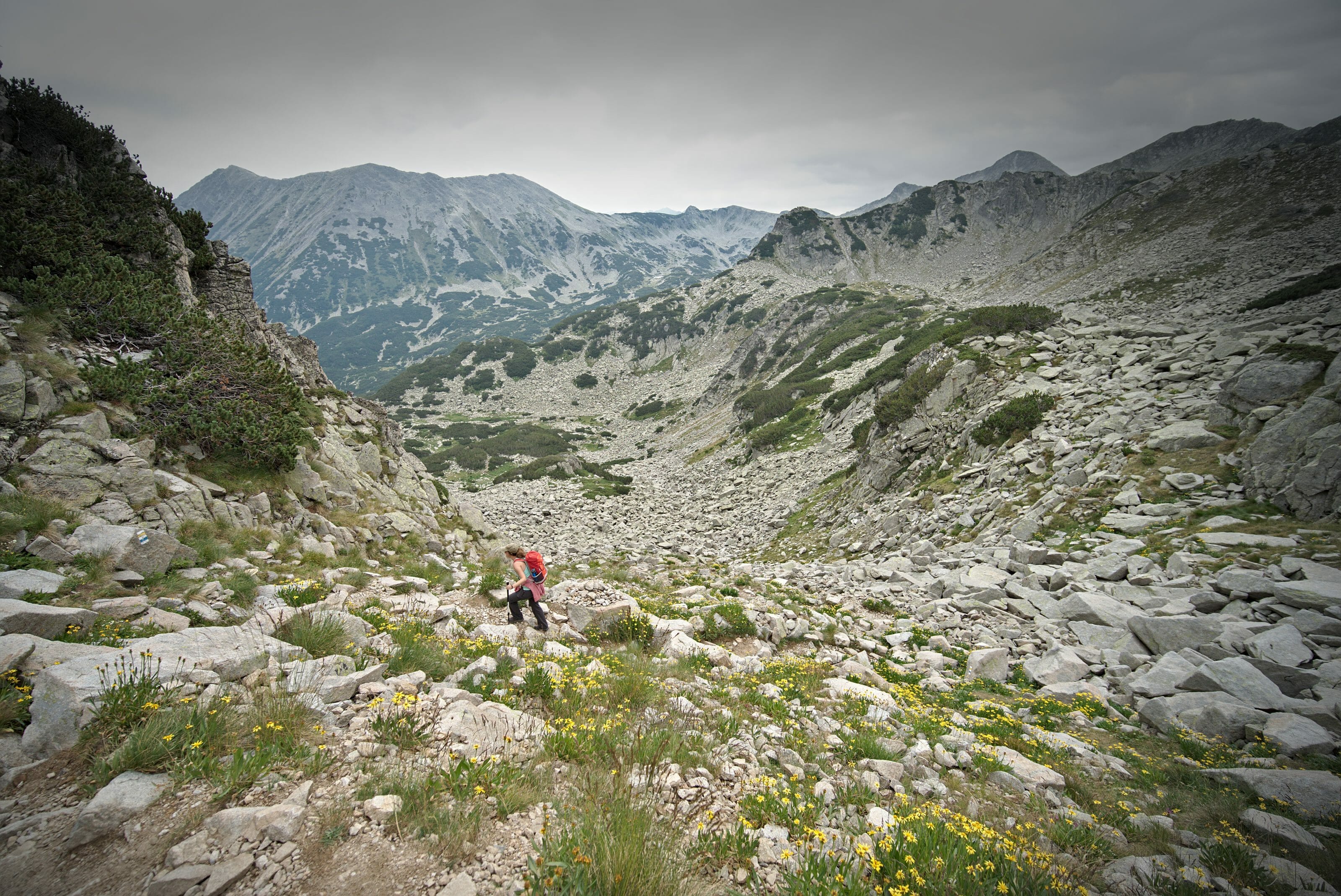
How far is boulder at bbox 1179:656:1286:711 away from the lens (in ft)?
22.3

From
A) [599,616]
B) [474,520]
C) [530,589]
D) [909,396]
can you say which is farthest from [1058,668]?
[474,520]

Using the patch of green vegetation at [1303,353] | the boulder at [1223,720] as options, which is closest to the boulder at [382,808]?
the boulder at [1223,720]

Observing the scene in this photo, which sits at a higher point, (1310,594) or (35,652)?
(35,652)

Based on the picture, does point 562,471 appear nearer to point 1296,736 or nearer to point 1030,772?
point 1030,772

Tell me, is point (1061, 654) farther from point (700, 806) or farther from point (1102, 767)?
point (700, 806)

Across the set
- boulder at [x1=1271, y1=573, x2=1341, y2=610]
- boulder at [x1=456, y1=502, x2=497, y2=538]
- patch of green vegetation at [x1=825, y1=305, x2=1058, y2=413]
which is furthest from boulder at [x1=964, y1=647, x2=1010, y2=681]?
patch of green vegetation at [x1=825, y1=305, x2=1058, y2=413]

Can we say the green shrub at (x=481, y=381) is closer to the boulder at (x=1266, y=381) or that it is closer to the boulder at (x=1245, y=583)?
the boulder at (x=1266, y=381)

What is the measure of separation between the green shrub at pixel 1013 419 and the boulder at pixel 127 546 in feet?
76.3

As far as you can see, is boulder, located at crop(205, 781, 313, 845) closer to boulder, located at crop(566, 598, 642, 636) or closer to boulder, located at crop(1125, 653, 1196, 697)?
boulder, located at crop(566, 598, 642, 636)

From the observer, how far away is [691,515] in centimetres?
3388

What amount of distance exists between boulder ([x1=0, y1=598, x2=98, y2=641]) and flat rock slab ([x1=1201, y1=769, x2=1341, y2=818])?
12.8 meters

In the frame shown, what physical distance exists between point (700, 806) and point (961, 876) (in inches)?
81.4

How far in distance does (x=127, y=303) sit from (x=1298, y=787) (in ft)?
72.3

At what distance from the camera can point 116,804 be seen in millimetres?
3186
